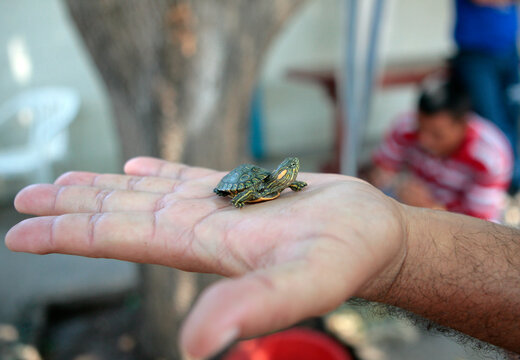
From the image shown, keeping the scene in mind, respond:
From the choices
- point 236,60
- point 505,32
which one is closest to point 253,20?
point 236,60

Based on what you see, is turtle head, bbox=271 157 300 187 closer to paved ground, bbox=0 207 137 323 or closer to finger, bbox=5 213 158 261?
finger, bbox=5 213 158 261

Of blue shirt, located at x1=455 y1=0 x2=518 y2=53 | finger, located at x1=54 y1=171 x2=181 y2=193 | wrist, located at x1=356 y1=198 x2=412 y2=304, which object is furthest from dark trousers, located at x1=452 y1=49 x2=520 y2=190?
finger, located at x1=54 y1=171 x2=181 y2=193

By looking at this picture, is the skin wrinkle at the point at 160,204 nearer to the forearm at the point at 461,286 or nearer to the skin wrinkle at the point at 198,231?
the skin wrinkle at the point at 198,231

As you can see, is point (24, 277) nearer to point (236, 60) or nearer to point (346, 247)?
point (236, 60)

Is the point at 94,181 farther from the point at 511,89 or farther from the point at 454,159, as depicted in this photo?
the point at 511,89

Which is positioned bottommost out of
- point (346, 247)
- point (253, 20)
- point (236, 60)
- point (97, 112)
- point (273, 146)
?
point (273, 146)
